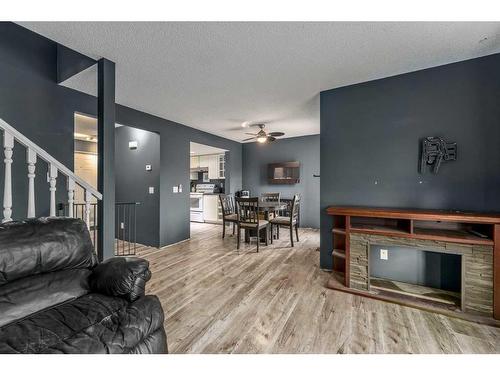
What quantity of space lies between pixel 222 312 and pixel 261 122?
362 cm

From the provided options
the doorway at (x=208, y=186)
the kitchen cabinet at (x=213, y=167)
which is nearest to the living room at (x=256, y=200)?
the doorway at (x=208, y=186)

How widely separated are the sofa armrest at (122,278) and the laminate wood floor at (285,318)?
0.56 meters

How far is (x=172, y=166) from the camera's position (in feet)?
14.5

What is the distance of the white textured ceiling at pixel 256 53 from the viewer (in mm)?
1866

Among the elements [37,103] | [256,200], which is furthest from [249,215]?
[37,103]

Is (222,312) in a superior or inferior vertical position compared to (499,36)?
inferior

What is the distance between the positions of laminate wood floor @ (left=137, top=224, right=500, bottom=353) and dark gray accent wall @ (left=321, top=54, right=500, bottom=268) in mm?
885

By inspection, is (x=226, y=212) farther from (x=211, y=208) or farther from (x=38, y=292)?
(x=38, y=292)

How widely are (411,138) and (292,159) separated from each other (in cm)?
351

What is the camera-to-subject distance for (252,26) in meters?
1.82

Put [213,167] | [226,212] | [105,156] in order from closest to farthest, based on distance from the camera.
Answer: [105,156]
[226,212]
[213,167]
